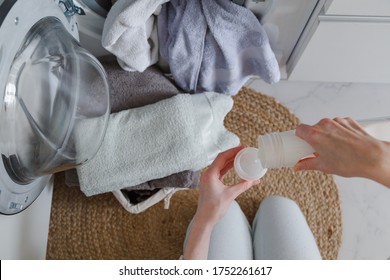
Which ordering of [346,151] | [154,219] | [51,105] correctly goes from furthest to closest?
[154,219], [51,105], [346,151]

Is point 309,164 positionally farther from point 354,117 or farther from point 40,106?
point 354,117

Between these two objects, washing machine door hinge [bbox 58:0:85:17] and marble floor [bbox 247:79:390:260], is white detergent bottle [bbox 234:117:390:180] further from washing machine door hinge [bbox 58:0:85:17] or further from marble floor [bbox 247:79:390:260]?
marble floor [bbox 247:79:390:260]

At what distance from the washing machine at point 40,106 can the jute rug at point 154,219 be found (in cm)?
12

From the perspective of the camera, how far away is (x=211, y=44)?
1000mm

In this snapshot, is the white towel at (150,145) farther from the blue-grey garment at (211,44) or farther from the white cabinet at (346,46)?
the white cabinet at (346,46)

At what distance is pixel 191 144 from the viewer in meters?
1.02

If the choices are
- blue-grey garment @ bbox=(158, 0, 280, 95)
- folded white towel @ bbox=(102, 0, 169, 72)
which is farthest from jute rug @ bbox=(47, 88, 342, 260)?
folded white towel @ bbox=(102, 0, 169, 72)

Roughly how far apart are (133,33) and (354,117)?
0.77 meters

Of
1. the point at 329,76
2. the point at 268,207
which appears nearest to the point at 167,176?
the point at 268,207

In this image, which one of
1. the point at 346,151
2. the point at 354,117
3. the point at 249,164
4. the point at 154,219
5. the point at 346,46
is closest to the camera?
the point at 346,151

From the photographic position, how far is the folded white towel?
0.88 metres

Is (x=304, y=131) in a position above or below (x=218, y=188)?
above

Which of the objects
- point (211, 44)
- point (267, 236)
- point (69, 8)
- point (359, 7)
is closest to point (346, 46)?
point (359, 7)
